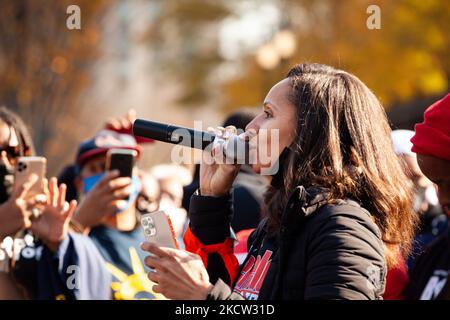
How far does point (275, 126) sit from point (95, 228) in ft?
7.71

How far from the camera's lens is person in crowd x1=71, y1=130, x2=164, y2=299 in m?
4.24

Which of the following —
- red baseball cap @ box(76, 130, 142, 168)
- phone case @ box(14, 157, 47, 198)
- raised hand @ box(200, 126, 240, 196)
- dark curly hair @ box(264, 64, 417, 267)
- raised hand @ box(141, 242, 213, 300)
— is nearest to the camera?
raised hand @ box(141, 242, 213, 300)

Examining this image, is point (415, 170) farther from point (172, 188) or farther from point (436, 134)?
point (172, 188)

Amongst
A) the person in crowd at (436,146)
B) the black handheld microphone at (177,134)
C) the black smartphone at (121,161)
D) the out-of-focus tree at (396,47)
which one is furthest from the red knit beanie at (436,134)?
the out-of-focus tree at (396,47)

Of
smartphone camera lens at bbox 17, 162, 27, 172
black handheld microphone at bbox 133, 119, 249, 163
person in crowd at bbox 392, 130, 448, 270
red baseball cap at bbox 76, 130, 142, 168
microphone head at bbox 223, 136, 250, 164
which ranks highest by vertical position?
black handheld microphone at bbox 133, 119, 249, 163

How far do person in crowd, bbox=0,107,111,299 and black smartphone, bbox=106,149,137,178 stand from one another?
66cm

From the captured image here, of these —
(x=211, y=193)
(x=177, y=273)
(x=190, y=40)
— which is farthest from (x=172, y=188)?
(x=190, y=40)

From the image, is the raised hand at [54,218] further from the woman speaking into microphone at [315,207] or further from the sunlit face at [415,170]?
the sunlit face at [415,170]

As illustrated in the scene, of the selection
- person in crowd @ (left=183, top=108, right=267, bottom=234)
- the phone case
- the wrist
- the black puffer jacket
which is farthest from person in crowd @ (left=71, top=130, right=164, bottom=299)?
the black puffer jacket

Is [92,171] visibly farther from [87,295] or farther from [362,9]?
[362,9]

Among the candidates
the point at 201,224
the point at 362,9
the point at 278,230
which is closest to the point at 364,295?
the point at 278,230

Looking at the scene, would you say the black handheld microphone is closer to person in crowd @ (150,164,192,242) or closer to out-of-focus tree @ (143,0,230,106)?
person in crowd @ (150,164,192,242)

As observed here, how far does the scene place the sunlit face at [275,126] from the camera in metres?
2.59

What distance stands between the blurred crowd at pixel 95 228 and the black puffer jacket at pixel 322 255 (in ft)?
2.74
